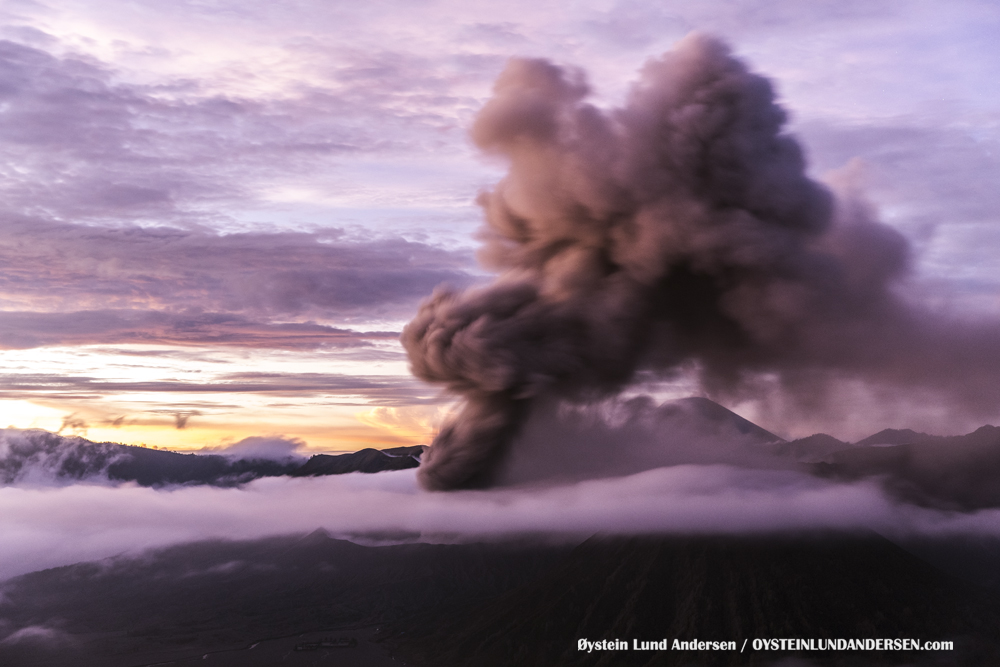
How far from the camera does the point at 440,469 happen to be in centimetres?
5994
